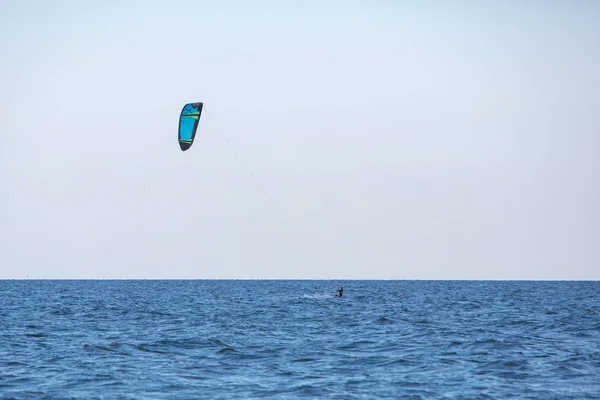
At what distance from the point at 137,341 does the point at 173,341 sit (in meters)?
1.43

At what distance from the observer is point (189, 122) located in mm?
40312

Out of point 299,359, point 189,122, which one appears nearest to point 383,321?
point 189,122

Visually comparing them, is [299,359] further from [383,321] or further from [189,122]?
[189,122]

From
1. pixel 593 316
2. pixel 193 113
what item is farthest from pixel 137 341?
pixel 593 316

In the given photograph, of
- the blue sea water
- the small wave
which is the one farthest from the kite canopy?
the small wave

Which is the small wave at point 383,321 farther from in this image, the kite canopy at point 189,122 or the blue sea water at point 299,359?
the kite canopy at point 189,122

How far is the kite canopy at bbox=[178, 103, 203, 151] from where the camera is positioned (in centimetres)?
3988

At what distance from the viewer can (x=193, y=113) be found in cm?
4047

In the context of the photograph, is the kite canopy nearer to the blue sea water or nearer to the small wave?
the blue sea water

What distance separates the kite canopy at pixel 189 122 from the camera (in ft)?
131

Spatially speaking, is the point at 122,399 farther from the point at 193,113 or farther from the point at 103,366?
the point at 193,113

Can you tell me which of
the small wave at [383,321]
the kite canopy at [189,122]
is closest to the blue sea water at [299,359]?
the small wave at [383,321]

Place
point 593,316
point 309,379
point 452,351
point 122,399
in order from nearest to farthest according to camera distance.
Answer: point 122,399
point 309,379
point 452,351
point 593,316

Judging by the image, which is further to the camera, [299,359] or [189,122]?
[189,122]
